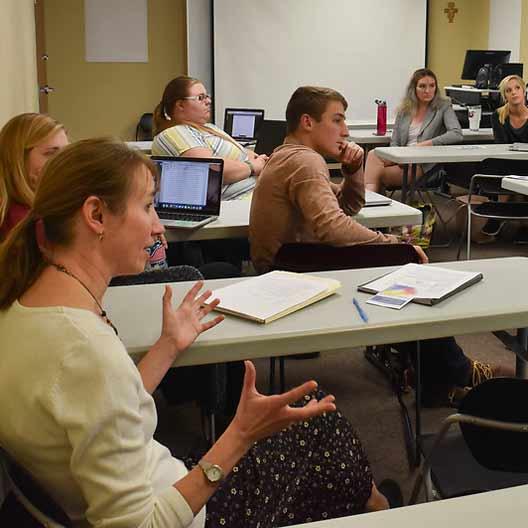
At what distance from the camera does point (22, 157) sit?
216cm

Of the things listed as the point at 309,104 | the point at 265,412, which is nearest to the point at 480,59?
the point at 309,104

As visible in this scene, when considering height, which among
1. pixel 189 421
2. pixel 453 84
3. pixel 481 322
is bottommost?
pixel 189 421

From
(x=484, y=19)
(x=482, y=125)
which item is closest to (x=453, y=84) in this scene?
(x=484, y=19)

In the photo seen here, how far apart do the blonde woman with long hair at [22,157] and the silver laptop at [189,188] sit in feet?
3.05

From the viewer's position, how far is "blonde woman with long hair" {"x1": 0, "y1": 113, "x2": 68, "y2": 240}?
6.82ft

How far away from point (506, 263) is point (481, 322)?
0.59 metres

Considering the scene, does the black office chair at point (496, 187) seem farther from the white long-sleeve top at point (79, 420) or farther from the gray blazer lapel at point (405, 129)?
the white long-sleeve top at point (79, 420)

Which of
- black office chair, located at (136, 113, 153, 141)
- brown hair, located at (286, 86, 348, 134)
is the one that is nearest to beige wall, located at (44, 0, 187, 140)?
black office chair, located at (136, 113, 153, 141)

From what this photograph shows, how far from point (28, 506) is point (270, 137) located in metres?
4.06

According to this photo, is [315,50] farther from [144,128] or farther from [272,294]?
[272,294]

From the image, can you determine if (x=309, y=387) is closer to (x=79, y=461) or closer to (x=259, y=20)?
(x=79, y=461)

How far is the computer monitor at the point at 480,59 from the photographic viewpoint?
7.51 metres

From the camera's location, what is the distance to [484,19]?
359 inches

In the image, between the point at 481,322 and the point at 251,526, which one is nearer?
the point at 251,526
